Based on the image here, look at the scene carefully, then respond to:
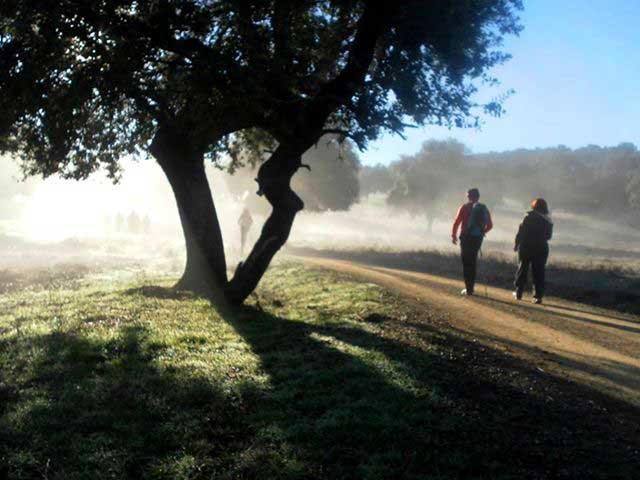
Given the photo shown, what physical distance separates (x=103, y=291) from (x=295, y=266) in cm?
786

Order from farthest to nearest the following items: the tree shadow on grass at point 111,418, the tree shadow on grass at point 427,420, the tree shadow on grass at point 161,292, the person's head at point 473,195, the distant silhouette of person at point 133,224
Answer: the distant silhouette of person at point 133,224, the person's head at point 473,195, the tree shadow on grass at point 161,292, the tree shadow on grass at point 111,418, the tree shadow on grass at point 427,420

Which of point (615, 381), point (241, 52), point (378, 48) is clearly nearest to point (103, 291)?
point (241, 52)

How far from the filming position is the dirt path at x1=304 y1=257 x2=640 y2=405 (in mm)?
7848

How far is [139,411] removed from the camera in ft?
20.5

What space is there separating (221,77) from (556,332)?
7.53 metres

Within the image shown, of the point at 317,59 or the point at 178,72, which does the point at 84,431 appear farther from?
the point at 317,59

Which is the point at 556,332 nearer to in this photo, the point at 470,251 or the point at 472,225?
the point at 470,251

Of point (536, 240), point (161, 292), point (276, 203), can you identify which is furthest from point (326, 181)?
point (276, 203)

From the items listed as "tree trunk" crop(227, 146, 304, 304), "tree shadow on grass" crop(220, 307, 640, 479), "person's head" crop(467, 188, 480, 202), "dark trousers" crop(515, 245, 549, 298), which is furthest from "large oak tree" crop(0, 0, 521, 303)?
"tree shadow on grass" crop(220, 307, 640, 479)

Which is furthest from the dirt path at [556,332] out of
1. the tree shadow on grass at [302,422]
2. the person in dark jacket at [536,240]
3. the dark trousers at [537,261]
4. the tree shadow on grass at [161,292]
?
the tree shadow on grass at [161,292]

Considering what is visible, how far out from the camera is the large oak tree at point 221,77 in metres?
10.2

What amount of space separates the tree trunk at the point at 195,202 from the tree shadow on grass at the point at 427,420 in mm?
5983

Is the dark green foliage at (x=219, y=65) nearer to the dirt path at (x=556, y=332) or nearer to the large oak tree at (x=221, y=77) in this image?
the large oak tree at (x=221, y=77)

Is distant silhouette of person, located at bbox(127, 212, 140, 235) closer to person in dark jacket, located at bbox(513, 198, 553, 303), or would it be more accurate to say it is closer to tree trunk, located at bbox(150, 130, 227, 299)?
tree trunk, located at bbox(150, 130, 227, 299)
